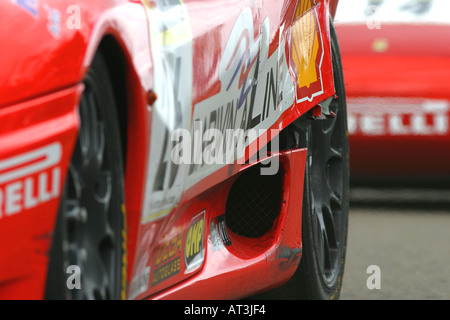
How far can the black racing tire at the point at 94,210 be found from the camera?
1795 millimetres

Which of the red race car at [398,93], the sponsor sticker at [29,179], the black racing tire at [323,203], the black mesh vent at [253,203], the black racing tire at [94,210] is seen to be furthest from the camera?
the red race car at [398,93]

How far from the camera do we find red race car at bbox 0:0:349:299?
1.67 meters

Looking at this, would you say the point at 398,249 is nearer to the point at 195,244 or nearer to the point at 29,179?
the point at 195,244

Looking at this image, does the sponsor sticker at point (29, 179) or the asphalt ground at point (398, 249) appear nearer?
the sponsor sticker at point (29, 179)

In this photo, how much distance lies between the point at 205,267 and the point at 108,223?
0.75 metres

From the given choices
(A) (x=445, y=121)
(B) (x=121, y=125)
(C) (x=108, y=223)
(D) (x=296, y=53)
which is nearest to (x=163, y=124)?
(B) (x=121, y=125)

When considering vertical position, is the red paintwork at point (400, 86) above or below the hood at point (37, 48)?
above

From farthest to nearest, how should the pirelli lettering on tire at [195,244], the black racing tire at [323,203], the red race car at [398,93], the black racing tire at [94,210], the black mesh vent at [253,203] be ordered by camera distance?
the red race car at [398,93]
the black racing tire at [323,203]
the black mesh vent at [253,203]
the pirelli lettering on tire at [195,244]
the black racing tire at [94,210]

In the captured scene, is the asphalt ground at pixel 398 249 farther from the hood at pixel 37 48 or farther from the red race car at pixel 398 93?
the hood at pixel 37 48
